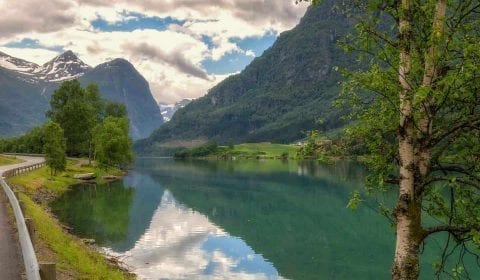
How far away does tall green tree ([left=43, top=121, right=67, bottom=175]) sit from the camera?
9300 centimetres

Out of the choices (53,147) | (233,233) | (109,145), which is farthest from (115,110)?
(233,233)

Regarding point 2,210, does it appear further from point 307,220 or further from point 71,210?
point 307,220

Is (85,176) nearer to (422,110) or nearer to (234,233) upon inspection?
(234,233)

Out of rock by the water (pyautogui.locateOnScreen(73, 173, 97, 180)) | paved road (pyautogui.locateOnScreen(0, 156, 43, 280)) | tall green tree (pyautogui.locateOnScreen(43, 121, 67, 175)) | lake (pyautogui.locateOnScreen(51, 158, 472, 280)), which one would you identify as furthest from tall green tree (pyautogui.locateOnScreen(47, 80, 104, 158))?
paved road (pyautogui.locateOnScreen(0, 156, 43, 280))

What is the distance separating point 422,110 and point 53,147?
298 feet

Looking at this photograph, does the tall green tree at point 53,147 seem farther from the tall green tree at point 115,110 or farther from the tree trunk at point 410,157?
the tree trunk at point 410,157

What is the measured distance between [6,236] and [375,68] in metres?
23.3

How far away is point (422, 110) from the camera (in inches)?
485

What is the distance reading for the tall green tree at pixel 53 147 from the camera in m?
93.0

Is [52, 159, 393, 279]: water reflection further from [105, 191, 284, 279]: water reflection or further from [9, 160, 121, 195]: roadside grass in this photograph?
[9, 160, 121, 195]: roadside grass

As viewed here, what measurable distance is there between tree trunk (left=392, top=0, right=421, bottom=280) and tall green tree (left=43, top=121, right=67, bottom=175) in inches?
3544

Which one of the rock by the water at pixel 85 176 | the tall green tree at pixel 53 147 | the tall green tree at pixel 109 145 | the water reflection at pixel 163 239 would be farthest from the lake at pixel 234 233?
the tall green tree at pixel 109 145

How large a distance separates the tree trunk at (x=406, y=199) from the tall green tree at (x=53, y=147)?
90016 millimetres

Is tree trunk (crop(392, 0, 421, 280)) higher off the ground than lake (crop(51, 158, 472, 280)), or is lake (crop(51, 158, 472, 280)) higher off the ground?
tree trunk (crop(392, 0, 421, 280))
